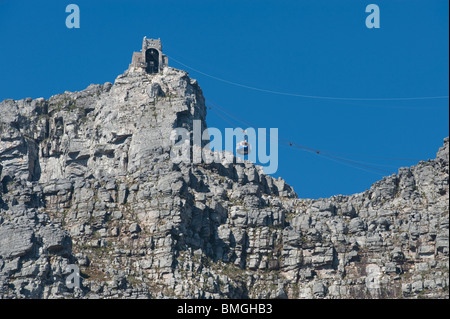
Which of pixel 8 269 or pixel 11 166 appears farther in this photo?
pixel 11 166

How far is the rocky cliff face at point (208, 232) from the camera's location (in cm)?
16525

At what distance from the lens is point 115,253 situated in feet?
563

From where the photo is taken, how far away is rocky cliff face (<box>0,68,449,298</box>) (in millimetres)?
165250

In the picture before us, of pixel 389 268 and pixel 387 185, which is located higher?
pixel 387 185

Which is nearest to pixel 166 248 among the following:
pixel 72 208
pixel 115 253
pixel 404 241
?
pixel 115 253

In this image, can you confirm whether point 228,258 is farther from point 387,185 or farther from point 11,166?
point 11,166

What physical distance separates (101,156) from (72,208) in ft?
56.0

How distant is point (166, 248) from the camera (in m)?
169

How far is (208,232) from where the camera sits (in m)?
175
